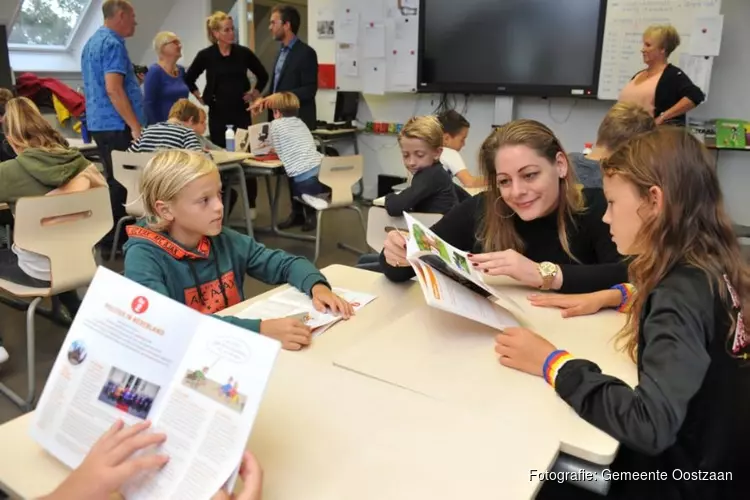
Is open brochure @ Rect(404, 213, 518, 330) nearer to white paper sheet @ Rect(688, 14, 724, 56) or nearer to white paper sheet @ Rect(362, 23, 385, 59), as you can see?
white paper sheet @ Rect(688, 14, 724, 56)

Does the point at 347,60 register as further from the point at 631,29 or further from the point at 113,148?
the point at 113,148

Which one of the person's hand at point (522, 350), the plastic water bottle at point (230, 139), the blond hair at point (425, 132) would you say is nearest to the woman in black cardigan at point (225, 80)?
the plastic water bottle at point (230, 139)

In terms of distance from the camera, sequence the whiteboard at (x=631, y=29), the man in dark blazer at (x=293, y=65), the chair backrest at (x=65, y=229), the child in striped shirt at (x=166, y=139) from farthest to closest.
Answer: the man in dark blazer at (x=293, y=65), the whiteboard at (x=631, y=29), the child in striped shirt at (x=166, y=139), the chair backrest at (x=65, y=229)

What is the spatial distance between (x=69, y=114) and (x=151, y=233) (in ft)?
13.4

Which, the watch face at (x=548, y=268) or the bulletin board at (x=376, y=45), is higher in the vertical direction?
the bulletin board at (x=376, y=45)

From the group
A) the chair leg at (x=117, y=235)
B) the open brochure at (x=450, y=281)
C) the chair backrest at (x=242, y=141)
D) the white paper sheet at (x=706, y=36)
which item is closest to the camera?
the open brochure at (x=450, y=281)


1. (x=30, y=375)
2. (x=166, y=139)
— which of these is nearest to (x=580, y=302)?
(x=30, y=375)

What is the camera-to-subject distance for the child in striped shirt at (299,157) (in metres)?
4.16

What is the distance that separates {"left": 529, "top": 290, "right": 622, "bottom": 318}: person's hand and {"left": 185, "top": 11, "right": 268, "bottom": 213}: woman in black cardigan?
378cm

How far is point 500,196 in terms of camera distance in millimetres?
1696

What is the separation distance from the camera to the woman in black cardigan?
16.3ft

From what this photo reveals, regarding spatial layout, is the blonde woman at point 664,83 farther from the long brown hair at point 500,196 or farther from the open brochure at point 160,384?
the open brochure at point 160,384

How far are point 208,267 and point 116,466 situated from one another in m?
0.96

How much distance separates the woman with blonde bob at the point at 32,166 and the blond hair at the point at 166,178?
1182mm
